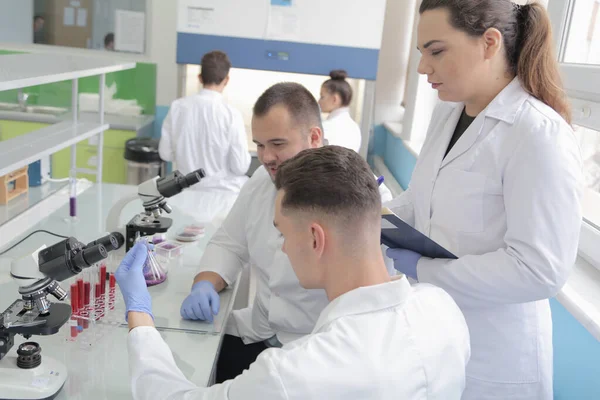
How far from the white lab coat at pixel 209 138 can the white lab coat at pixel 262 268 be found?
155cm

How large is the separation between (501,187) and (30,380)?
1051mm

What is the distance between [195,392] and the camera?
102 centimetres

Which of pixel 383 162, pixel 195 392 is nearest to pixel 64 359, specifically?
pixel 195 392

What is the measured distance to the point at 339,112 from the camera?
388 centimetres

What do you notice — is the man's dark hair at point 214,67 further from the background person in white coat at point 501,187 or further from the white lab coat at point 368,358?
the white lab coat at point 368,358

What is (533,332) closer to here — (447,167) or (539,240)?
(539,240)

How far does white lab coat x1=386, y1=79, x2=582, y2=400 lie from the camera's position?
1.25 metres

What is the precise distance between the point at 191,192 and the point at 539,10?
6.48 feet

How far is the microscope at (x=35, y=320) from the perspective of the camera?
115 centimetres

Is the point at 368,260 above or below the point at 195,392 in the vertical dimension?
above

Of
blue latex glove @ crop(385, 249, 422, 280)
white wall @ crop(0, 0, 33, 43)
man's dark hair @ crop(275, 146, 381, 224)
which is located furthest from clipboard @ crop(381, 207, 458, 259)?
white wall @ crop(0, 0, 33, 43)

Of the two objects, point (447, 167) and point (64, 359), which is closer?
point (64, 359)

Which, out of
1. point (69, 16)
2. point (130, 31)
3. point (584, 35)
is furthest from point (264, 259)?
point (69, 16)

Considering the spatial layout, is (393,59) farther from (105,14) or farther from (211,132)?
(105,14)
